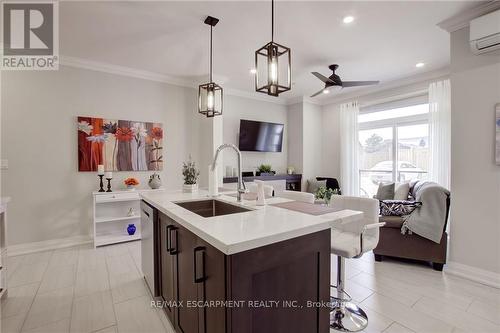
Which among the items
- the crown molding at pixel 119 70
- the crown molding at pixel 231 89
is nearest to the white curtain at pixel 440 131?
the crown molding at pixel 231 89

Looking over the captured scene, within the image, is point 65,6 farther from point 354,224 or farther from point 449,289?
point 449,289

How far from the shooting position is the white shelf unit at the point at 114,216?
3494 mm

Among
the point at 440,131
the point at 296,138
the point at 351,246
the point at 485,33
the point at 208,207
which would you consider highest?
the point at 485,33

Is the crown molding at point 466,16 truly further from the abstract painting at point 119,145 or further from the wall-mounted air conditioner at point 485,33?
the abstract painting at point 119,145

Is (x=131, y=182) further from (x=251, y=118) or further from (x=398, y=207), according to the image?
(x=398, y=207)

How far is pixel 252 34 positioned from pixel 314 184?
3.65 metres

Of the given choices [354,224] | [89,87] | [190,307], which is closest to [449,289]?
[354,224]

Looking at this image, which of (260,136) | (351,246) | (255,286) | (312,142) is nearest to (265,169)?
(260,136)

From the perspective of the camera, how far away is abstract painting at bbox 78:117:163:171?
358cm

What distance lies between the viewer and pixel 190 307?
138 centimetres

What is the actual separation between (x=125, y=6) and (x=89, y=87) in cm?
182

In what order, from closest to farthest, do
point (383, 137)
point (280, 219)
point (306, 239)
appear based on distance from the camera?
point (306, 239) < point (280, 219) < point (383, 137)

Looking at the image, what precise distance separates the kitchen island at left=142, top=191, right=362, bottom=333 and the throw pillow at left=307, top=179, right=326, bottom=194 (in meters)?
4.00

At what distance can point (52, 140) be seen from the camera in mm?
3387
